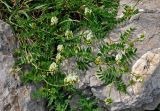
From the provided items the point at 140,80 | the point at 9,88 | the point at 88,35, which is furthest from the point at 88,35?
the point at 9,88

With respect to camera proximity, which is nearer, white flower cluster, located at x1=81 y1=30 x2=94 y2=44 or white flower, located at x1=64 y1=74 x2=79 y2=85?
white flower, located at x1=64 y1=74 x2=79 y2=85

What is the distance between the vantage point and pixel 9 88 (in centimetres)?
308

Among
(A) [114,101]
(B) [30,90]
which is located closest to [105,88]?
(A) [114,101]

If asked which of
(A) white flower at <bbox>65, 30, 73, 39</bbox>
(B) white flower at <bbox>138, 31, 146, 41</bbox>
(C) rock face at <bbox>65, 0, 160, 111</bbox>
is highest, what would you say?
(A) white flower at <bbox>65, 30, 73, 39</bbox>

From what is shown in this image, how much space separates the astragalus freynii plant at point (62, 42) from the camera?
3.14m

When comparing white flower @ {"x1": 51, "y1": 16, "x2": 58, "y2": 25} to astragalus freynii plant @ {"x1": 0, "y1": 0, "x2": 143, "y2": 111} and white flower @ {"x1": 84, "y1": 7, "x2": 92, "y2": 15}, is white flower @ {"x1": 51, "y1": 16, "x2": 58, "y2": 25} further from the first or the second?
white flower @ {"x1": 84, "y1": 7, "x2": 92, "y2": 15}

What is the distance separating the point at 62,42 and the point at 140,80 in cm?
65

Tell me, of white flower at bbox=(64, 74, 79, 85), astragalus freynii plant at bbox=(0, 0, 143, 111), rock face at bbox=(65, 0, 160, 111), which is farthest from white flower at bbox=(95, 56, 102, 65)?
white flower at bbox=(64, 74, 79, 85)

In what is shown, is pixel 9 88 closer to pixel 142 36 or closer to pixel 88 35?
pixel 88 35

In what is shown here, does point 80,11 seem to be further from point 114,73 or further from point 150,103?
point 150,103

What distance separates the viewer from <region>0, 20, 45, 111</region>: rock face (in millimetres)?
3057

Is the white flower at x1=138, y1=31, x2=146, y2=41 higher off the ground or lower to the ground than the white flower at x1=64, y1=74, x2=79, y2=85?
higher

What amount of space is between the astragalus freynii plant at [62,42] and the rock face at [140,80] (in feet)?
0.23

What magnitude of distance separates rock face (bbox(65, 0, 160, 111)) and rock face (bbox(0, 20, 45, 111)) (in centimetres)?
38
